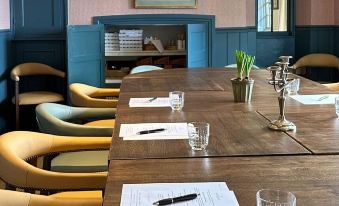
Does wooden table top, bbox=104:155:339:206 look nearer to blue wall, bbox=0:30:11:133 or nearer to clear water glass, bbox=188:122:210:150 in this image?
clear water glass, bbox=188:122:210:150

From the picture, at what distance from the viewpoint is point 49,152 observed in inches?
99.6

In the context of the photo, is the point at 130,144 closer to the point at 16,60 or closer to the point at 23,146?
the point at 23,146

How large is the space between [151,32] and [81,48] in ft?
4.62

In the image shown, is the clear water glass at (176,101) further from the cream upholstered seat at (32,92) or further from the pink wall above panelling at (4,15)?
the pink wall above panelling at (4,15)

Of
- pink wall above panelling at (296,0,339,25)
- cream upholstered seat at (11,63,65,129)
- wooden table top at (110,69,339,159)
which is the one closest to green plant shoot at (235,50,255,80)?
wooden table top at (110,69,339,159)

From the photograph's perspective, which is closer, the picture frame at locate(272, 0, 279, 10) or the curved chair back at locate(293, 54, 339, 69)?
the curved chair back at locate(293, 54, 339, 69)

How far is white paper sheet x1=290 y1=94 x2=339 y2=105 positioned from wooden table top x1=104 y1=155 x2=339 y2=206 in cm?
117

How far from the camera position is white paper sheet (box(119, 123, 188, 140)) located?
83.9 inches

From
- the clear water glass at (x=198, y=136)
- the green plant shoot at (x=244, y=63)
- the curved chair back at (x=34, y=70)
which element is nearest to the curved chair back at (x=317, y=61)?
the curved chair back at (x=34, y=70)

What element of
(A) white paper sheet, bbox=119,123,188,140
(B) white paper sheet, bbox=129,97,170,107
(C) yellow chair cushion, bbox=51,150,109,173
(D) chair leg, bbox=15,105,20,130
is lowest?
(D) chair leg, bbox=15,105,20,130

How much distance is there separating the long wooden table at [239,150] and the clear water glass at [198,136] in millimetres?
26

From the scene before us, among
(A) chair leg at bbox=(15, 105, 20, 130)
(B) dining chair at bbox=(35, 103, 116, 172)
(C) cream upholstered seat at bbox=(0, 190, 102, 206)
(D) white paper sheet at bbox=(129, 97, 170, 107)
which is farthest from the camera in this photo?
(A) chair leg at bbox=(15, 105, 20, 130)

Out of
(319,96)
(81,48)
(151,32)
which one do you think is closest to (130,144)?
(319,96)

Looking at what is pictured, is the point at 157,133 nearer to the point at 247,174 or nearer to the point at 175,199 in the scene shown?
the point at 247,174
